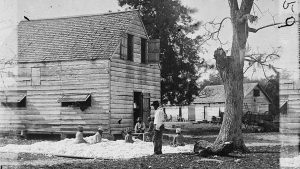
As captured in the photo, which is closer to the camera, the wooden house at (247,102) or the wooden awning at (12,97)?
the wooden awning at (12,97)

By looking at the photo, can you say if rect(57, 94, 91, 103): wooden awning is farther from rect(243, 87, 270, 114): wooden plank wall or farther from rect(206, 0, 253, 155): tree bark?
rect(243, 87, 270, 114): wooden plank wall

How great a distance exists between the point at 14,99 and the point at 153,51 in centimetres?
853

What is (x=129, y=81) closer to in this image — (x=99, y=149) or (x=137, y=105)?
(x=137, y=105)

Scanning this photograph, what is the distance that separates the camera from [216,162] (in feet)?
39.3

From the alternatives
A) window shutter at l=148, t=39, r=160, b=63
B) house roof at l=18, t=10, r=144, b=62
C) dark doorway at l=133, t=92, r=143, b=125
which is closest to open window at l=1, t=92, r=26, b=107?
house roof at l=18, t=10, r=144, b=62

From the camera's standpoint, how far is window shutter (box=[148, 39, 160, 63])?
2512 cm

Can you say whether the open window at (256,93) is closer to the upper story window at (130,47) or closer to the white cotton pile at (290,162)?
the upper story window at (130,47)

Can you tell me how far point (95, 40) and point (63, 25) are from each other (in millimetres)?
3405

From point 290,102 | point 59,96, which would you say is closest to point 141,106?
point 59,96

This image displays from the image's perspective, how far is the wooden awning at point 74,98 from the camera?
72.3ft

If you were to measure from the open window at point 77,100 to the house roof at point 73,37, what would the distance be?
207 cm

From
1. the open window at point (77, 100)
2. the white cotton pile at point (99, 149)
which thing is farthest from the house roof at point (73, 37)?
the white cotton pile at point (99, 149)

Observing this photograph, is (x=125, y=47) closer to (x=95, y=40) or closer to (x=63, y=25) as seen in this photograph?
(x=95, y=40)

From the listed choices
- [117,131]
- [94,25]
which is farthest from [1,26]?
[94,25]
